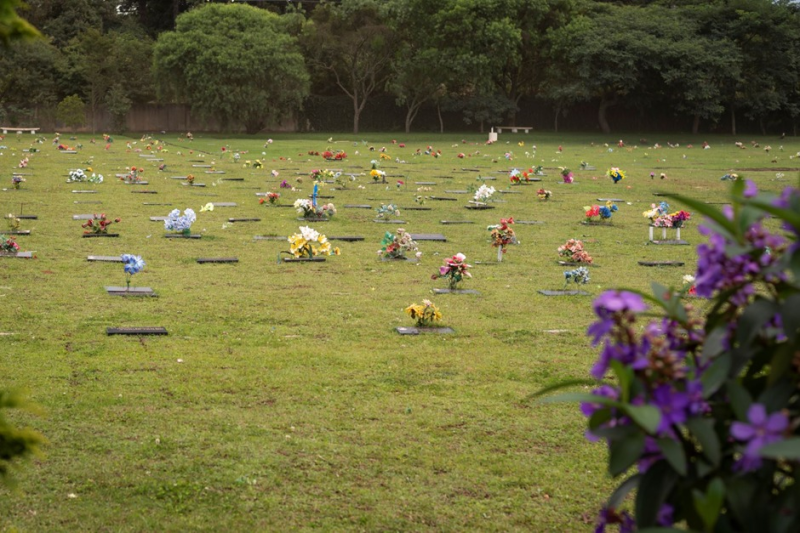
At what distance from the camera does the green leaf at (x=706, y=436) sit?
1.74 m

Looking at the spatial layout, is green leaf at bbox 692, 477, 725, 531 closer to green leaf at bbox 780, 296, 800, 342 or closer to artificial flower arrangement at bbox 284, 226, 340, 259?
green leaf at bbox 780, 296, 800, 342

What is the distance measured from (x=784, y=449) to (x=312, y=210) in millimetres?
13897

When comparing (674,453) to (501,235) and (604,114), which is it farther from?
(604,114)

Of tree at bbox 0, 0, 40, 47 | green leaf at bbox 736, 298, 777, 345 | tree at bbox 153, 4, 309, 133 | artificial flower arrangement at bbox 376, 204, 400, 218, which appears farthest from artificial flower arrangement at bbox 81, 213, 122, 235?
tree at bbox 153, 4, 309, 133

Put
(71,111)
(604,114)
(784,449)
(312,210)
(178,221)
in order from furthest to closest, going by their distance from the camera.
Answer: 1. (604,114)
2. (71,111)
3. (312,210)
4. (178,221)
5. (784,449)

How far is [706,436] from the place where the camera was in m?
1.76

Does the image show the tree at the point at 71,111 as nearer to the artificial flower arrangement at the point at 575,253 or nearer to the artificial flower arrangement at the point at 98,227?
the artificial flower arrangement at the point at 98,227

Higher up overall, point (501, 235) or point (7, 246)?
point (501, 235)

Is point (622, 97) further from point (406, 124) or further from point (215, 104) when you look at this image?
point (215, 104)

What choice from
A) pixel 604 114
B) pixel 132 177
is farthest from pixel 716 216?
pixel 604 114

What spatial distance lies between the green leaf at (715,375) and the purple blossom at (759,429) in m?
0.14

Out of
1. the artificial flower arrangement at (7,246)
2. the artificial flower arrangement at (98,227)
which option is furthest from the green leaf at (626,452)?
the artificial flower arrangement at (98,227)

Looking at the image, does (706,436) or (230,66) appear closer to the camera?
(706,436)

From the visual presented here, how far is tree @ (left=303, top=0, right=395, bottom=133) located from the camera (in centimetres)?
5128
